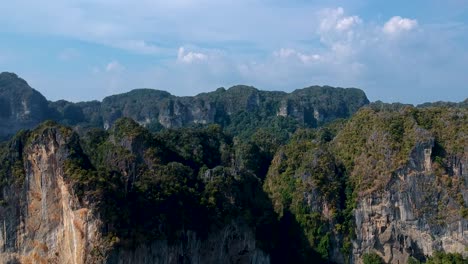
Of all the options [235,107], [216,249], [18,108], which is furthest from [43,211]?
[235,107]

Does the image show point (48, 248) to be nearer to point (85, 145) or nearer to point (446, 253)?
point (85, 145)

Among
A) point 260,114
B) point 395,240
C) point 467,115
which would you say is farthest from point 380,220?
point 260,114

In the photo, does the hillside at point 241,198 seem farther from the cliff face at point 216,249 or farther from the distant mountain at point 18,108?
the distant mountain at point 18,108

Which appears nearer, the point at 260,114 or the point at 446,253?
the point at 446,253

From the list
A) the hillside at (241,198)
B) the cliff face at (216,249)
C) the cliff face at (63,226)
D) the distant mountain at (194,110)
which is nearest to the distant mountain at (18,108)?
the distant mountain at (194,110)

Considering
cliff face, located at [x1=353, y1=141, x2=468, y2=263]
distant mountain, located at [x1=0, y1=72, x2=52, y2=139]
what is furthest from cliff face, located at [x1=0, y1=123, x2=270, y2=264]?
distant mountain, located at [x1=0, y1=72, x2=52, y2=139]

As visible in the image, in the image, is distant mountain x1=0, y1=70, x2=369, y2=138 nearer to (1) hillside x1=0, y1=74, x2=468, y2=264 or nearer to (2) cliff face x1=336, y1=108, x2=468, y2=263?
(1) hillside x1=0, y1=74, x2=468, y2=264
